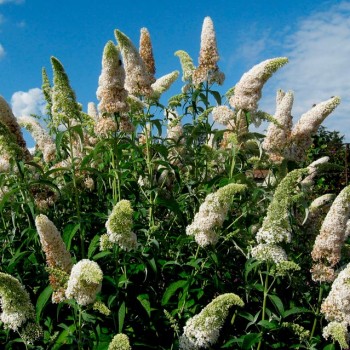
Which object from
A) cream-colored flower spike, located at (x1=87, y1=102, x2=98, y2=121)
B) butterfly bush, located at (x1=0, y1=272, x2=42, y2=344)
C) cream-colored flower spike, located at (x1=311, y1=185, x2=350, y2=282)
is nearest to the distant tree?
cream-colored flower spike, located at (x1=87, y1=102, x2=98, y2=121)

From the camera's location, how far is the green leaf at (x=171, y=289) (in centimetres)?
367

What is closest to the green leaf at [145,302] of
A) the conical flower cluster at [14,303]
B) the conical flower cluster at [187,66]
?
the conical flower cluster at [14,303]

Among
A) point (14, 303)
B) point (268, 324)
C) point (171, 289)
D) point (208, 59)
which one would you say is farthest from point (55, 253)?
point (208, 59)

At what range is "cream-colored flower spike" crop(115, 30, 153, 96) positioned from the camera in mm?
4297

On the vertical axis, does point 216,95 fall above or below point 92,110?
below

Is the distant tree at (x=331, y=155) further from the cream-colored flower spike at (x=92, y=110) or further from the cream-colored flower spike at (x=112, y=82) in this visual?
the cream-colored flower spike at (x=112, y=82)

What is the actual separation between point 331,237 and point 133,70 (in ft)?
6.39

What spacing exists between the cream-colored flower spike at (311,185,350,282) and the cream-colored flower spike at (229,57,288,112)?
115 cm

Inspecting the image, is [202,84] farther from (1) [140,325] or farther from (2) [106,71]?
(1) [140,325]

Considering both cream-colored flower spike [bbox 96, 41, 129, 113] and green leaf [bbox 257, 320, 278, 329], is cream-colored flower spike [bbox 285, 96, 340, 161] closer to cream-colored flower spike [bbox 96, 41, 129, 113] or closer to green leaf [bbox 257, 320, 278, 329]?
cream-colored flower spike [bbox 96, 41, 129, 113]

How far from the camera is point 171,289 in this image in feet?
12.1

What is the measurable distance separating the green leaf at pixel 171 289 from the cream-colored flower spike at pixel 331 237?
0.87 meters

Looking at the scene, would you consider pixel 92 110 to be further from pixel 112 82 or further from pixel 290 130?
pixel 290 130

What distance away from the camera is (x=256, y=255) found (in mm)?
3459
